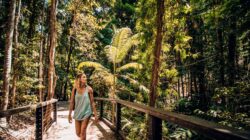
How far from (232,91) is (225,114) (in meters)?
0.56

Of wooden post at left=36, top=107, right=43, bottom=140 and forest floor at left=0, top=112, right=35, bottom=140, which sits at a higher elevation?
wooden post at left=36, top=107, right=43, bottom=140

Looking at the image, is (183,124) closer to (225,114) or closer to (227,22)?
(225,114)

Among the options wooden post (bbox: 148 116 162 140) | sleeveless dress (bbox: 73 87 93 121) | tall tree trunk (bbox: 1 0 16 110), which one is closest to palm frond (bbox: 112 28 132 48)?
tall tree trunk (bbox: 1 0 16 110)

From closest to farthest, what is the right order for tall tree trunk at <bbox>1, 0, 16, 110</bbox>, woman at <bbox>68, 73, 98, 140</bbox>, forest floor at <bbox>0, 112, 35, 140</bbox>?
woman at <bbox>68, 73, 98, 140</bbox>
forest floor at <bbox>0, 112, 35, 140</bbox>
tall tree trunk at <bbox>1, 0, 16, 110</bbox>

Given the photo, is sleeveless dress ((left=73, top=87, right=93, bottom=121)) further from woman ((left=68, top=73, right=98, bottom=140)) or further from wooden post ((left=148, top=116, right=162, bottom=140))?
wooden post ((left=148, top=116, right=162, bottom=140))

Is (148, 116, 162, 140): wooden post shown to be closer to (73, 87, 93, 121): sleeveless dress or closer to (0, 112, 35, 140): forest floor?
(73, 87, 93, 121): sleeveless dress

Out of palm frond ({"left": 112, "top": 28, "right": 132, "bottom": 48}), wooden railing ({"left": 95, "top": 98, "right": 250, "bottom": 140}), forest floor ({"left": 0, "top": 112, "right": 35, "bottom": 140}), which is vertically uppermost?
palm frond ({"left": 112, "top": 28, "right": 132, "bottom": 48})

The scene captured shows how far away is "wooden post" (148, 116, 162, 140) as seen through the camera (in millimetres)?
3767

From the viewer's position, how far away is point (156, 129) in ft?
12.5

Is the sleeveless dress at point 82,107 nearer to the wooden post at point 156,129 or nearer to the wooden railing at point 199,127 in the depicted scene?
the wooden railing at point 199,127

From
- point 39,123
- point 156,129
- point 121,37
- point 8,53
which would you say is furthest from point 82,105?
point 121,37

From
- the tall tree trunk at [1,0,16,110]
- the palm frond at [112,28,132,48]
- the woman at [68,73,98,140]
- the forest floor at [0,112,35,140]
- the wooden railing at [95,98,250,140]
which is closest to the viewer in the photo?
the wooden railing at [95,98,250,140]

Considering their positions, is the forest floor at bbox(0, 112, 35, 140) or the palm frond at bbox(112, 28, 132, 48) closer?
the forest floor at bbox(0, 112, 35, 140)

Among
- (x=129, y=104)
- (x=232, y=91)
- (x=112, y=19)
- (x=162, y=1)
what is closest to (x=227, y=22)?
(x=162, y=1)
